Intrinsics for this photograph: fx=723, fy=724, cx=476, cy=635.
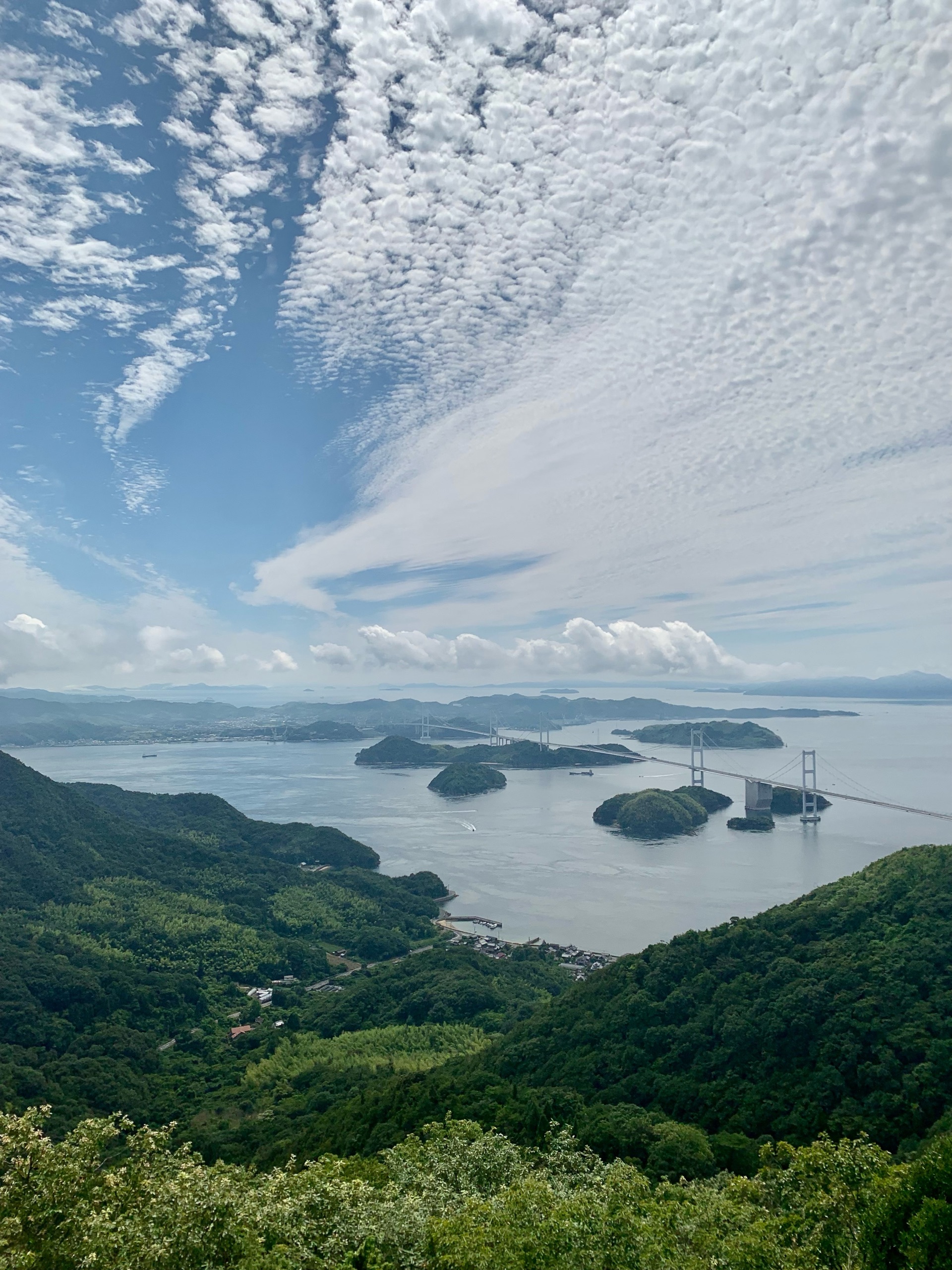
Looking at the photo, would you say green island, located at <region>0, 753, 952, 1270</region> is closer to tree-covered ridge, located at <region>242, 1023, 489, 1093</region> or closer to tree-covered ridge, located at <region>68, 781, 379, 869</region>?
tree-covered ridge, located at <region>242, 1023, 489, 1093</region>

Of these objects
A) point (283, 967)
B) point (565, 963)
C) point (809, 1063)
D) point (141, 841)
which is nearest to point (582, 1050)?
point (809, 1063)

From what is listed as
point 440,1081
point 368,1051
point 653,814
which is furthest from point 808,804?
point 440,1081

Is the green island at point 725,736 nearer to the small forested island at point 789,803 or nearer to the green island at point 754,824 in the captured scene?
the small forested island at point 789,803

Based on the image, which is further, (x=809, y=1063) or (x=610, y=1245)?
(x=809, y=1063)

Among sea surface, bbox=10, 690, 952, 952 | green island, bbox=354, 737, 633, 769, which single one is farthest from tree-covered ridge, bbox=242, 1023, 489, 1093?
green island, bbox=354, 737, 633, 769

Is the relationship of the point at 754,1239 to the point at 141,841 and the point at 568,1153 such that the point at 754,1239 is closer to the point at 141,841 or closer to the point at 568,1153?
the point at 568,1153

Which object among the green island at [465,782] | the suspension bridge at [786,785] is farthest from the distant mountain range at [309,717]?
the green island at [465,782]
